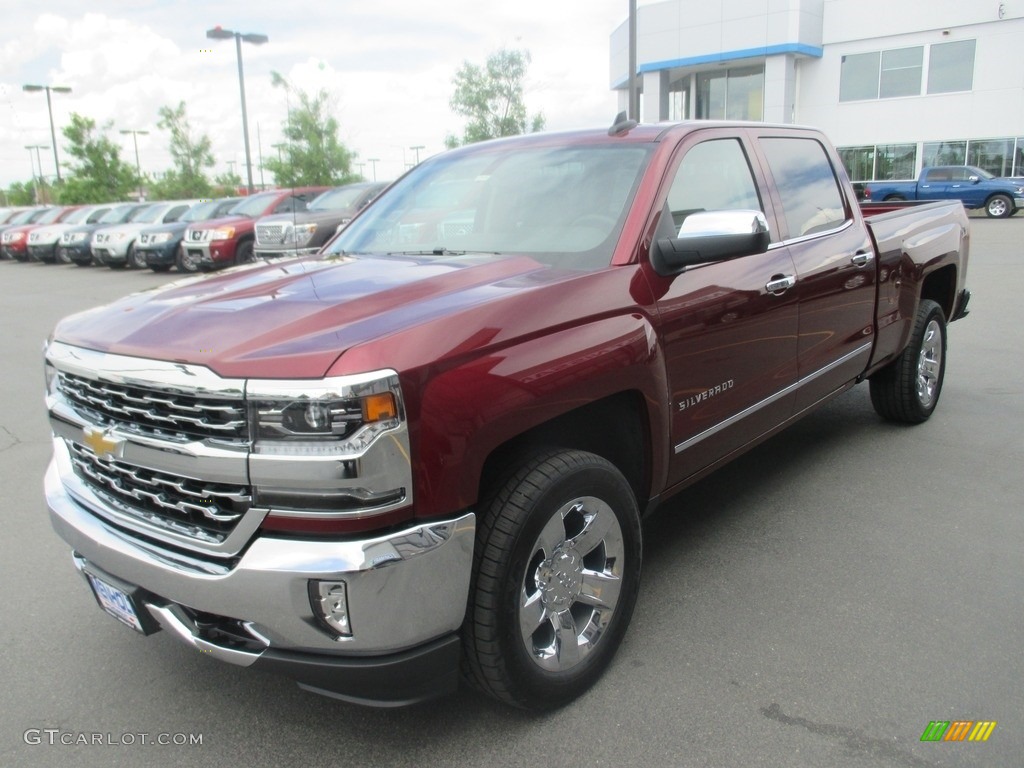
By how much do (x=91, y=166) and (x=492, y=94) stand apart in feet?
64.4

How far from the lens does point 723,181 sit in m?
3.75

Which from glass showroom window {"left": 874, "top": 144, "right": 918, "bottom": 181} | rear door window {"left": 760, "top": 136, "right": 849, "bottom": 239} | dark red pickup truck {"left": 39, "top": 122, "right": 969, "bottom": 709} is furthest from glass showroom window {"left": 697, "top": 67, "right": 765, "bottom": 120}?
dark red pickup truck {"left": 39, "top": 122, "right": 969, "bottom": 709}

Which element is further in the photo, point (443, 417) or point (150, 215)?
point (150, 215)

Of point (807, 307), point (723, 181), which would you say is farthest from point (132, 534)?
point (807, 307)

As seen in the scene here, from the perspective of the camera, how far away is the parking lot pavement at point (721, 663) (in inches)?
101

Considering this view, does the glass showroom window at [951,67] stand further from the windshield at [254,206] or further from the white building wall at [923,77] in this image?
the windshield at [254,206]

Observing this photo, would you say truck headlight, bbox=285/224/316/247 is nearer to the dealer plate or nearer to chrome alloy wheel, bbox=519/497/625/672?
the dealer plate

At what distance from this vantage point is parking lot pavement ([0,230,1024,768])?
101 inches

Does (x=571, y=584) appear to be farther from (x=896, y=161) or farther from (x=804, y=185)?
(x=896, y=161)

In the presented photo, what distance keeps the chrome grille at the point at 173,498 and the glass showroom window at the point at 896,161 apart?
38.2 m

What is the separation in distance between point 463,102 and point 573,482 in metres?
44.2

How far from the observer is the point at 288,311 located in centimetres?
255

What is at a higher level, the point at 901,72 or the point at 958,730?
the point at 901,72
